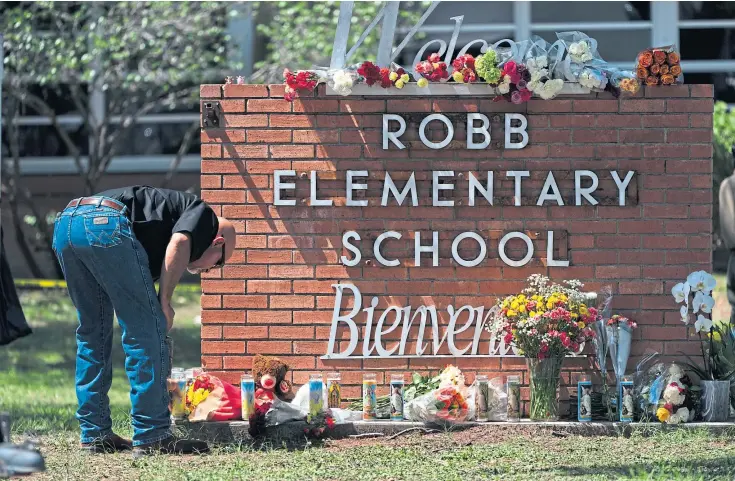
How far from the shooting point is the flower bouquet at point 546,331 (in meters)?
6.12

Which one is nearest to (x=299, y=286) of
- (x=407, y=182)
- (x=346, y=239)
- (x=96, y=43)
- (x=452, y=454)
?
(x=346, y=239)

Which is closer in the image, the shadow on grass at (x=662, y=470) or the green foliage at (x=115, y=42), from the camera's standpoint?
the shadow on grass at (x=662, y=470)

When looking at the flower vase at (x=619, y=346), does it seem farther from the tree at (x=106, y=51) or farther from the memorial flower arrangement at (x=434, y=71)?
the tree at (x=106, y=51)

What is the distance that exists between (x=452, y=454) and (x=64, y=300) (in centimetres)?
840

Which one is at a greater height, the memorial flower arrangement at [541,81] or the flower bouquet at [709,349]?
the memorial flower arrangement at [541,81]

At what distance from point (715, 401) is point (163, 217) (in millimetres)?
3195

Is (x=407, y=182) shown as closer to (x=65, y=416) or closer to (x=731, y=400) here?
(x=731, y=400)

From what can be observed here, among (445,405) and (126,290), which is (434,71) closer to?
(445,405)

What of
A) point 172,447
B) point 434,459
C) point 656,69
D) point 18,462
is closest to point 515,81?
point 656,69

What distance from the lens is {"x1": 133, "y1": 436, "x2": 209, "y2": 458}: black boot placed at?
5594mm

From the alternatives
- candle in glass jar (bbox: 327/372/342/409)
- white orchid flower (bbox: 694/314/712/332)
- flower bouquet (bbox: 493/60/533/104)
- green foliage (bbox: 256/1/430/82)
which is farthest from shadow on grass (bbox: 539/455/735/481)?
green foliage (bbox: 256/1/430/82)

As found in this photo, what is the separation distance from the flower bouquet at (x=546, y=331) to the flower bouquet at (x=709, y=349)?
571 mm

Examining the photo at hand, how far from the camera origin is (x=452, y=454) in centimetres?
561

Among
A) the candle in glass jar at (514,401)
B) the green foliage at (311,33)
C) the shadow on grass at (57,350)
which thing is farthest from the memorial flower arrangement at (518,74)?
the green foliage at (311,33)
